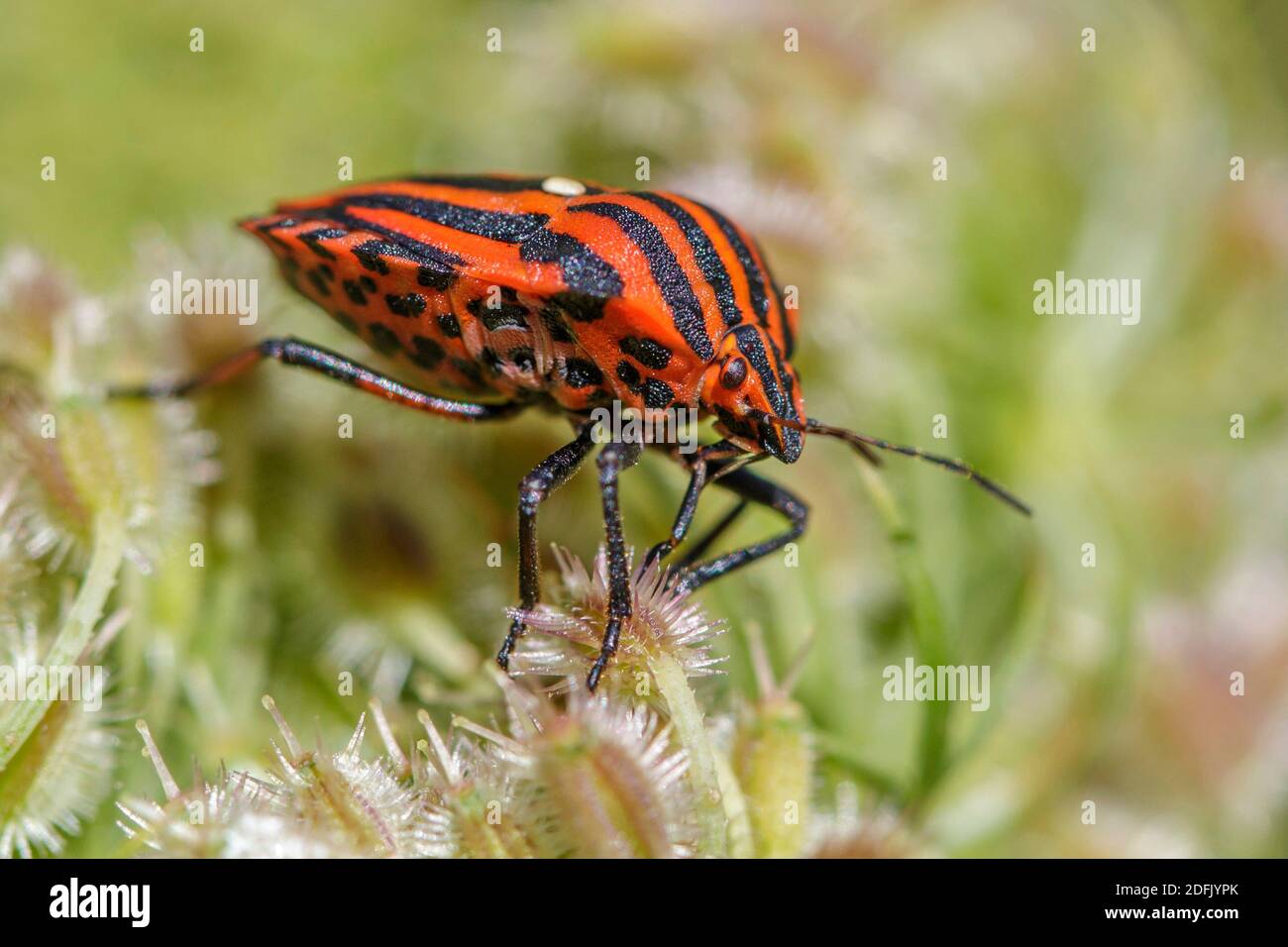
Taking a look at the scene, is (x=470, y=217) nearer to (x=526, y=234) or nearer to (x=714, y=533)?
(x=526, y=234)

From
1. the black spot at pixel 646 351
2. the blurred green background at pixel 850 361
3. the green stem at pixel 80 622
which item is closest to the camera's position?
the green stem at pixel 80 622

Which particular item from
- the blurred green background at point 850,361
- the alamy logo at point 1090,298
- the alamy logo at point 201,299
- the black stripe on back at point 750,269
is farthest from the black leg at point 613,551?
the alamy logo at point 1090,298

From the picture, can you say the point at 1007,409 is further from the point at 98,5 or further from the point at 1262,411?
the point at 98,5

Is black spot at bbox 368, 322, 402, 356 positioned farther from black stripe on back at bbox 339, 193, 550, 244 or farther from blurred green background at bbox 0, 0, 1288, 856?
blurred green background at bbox 0, 0, 1288, 856

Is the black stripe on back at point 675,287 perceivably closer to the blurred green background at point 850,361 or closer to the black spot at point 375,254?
the black spot at point 375,254

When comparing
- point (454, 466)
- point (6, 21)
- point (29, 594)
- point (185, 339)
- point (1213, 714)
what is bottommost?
point (1213, 714)
